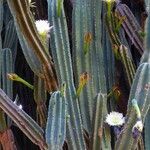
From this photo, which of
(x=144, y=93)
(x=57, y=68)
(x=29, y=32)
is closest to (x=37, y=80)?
(x=57, y=68)

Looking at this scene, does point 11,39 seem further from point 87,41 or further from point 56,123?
point 56,123

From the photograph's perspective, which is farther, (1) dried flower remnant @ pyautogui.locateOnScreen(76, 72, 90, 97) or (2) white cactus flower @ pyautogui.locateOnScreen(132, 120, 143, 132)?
(1) dried flower remnant @ pyautogui.locateOnScreen(76, 72, 90, 97)

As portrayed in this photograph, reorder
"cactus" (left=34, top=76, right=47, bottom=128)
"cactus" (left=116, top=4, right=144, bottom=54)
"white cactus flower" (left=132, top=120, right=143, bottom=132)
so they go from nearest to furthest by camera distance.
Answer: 1. "white cactus flower" (left=132, top=120, right=143, bottom=132)
2. "cactus" (left=34, top=76, right=47, bottom=128)
3. "cactus" (left=116, top=4, right=144, bottom=54)

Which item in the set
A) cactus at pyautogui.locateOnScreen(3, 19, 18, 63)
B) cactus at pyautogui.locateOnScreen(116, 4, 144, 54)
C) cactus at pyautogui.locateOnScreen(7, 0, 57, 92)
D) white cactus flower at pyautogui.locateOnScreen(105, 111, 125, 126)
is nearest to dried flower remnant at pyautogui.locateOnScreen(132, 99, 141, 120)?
white cactus flower at pyautogui.locateOnScreen(105, 111, 125, 126)

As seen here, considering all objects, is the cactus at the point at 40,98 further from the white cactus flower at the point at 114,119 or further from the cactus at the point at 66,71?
the white cactus flower at the point at 114,119

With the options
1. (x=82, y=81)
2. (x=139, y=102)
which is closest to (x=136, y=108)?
(x=139, y=102)

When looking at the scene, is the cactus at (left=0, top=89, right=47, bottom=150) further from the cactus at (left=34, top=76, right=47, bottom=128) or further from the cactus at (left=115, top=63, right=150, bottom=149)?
the cactus at (left=115, top=63, right=150, bottom=149)

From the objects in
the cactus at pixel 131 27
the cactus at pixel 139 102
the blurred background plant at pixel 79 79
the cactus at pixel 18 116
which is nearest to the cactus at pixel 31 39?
the blurred background plant at pixel 79 79
